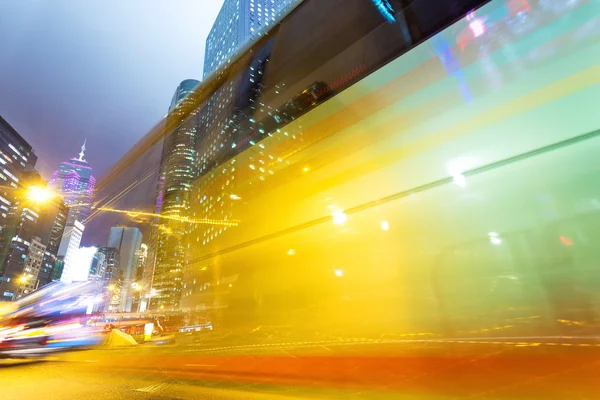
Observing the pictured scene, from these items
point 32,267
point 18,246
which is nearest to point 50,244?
point 32,267

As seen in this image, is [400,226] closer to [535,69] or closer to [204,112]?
[535,69]

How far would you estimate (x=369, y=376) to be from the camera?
2.93 meters

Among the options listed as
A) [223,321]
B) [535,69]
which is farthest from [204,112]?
[535,69]

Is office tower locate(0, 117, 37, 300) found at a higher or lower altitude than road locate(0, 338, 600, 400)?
higher

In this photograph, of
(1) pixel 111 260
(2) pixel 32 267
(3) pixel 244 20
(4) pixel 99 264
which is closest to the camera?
(3) pixel 244 20

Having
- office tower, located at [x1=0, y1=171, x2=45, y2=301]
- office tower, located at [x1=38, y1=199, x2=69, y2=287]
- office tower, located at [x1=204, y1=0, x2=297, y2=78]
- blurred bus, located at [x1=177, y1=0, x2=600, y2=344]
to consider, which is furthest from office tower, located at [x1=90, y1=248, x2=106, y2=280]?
blurred bus, located at [x1=177, y1=0, x2=600, y2=344]

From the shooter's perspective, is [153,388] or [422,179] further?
[153,388]

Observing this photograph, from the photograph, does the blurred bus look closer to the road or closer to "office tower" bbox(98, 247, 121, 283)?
the road

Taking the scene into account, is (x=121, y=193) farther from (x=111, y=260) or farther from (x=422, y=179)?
(x=111, y=260)

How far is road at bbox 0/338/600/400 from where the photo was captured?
223cm

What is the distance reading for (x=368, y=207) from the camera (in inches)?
113

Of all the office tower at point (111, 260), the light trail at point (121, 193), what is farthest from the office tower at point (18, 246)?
the light trail at point (121, 193)

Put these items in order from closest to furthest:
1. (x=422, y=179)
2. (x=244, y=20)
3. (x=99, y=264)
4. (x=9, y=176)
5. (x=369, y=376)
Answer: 1. (x=422, y=179)
2. (x=369, y=376)
3. (x=244, y=20)
4. (x=9, y=176)
5. (x=99, y=264)

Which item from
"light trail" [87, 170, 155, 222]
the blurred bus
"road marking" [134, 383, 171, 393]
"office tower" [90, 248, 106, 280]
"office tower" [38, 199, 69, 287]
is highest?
"office tower" [38, 199, 69, 287]
